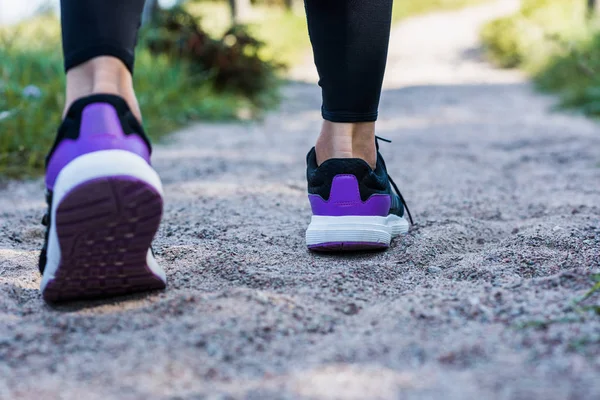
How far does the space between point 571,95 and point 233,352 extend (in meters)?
4.50

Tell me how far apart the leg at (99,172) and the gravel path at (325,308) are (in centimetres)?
8

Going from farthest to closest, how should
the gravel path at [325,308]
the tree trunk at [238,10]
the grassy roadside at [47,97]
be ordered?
1. the tree trunk at [238,10]
2. the grassy roadside at [47,97]
3. the gravel path at [325,308]

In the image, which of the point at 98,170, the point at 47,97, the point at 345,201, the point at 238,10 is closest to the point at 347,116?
the point at 345,201

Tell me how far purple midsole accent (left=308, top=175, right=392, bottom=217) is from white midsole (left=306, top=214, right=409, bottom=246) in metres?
0.01

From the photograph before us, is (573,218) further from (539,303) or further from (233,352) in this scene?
(233,352)

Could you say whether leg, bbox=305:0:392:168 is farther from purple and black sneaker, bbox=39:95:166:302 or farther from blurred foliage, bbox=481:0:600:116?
blurred foliage, bbox=481:0:600:116

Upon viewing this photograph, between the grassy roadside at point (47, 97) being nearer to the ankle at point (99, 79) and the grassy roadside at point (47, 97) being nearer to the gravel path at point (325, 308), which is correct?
the gravel path at point (325, 308)

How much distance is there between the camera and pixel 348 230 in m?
1.39

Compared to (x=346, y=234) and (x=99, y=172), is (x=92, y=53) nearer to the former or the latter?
(x=99, y=172)

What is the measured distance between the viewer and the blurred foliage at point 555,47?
→ 4516 mm

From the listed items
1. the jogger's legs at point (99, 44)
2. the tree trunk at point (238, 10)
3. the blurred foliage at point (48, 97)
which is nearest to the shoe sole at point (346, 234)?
the jogger's legs at point (99, 44)

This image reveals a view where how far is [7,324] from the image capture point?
3.43 feet

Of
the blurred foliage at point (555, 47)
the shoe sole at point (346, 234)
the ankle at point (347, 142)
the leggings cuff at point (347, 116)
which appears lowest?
the blurred foliage at point (555, 47)

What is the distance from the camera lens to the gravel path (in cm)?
83
